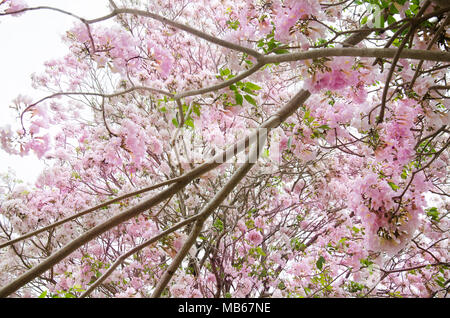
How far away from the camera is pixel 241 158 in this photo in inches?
105

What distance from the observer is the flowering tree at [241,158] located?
123 cm

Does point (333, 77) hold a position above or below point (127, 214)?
above

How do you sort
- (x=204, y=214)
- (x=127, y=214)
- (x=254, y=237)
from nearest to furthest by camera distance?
(x=127, y=214), (x=204, y=214), (x=254, y=237)

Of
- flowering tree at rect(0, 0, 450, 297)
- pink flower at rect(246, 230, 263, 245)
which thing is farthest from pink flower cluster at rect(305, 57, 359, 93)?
pink flower at rect(246, 230, 263, 245)

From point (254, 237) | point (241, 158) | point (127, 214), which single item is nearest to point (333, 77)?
point (127, 214)

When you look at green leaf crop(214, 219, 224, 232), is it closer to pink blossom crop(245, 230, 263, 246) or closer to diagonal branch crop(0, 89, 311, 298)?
pink blossom crop(245, 230, 263, 246)

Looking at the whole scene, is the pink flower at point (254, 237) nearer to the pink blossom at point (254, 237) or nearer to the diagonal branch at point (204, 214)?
the pink blossom at point (254, 237)

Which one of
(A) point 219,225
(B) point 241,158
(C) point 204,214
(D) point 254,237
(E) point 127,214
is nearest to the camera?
(E) point 127,214

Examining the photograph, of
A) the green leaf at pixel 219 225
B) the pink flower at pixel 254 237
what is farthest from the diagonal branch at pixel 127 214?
the pink flower at pixel 254 237

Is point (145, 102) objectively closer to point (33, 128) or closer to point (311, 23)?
point (33, 128)

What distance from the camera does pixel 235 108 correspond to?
6.82ft

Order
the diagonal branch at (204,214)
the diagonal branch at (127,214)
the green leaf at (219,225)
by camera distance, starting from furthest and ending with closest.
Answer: the green leaf at (219,225)
the diagonal branch at (204,214)
the diagonal branch at (127,214)

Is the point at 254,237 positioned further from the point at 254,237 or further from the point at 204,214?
the point at 204,214
